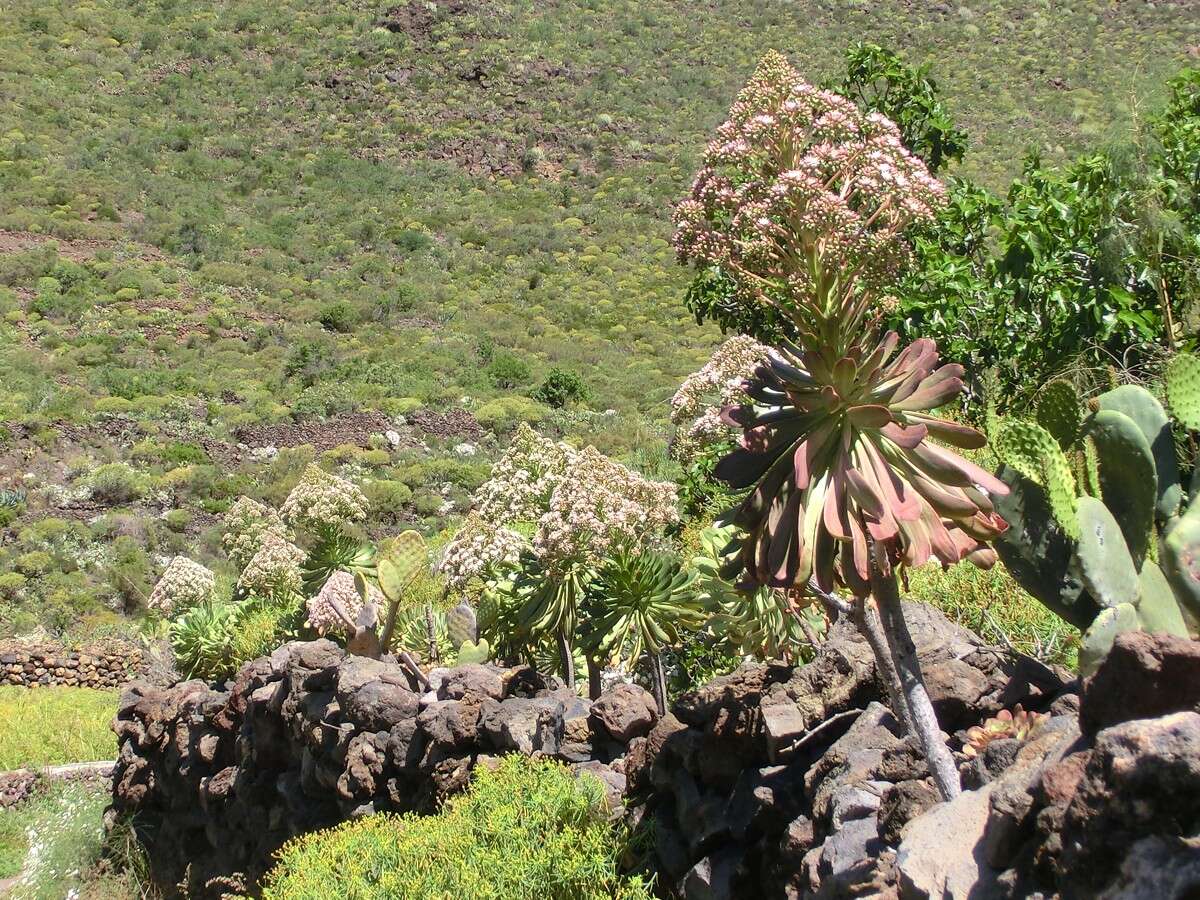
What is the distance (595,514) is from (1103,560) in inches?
109

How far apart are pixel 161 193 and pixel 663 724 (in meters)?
31.7

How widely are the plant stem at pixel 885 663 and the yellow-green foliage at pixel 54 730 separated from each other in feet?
32.5

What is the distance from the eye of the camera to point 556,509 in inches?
230

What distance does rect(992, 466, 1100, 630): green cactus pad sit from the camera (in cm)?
360

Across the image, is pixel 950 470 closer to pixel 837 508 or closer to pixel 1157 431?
pixel 837 508

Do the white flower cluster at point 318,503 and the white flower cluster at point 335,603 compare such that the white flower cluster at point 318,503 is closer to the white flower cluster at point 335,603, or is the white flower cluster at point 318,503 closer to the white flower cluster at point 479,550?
the white flower cluster at point 335,603

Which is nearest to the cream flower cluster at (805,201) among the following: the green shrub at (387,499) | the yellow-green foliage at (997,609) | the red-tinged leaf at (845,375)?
the red-tinged leaf at (845,375)

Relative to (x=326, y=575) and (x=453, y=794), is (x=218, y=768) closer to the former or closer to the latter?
(x=326, y=575)

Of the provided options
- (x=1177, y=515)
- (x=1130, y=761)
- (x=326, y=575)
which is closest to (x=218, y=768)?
(x=326, y=575)

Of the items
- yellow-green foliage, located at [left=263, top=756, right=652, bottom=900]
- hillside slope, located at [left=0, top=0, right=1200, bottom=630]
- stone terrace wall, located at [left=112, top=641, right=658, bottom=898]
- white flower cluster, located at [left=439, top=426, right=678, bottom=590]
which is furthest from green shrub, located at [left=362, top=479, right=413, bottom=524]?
yellow-green foliage, located at [left=263, top=756, right=652, bottom=900]

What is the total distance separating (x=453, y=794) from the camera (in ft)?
18.2

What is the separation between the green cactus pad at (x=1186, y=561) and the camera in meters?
3.42

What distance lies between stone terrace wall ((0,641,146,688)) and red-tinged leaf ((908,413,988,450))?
42.8ft

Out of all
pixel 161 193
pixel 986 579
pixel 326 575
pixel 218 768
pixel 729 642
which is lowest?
pixel 161 193
